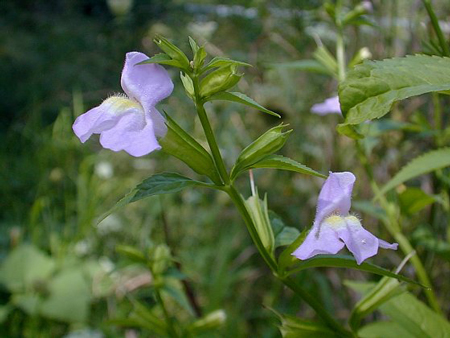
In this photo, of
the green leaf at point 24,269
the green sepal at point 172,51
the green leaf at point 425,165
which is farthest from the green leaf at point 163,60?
the green leaf at point 24,269

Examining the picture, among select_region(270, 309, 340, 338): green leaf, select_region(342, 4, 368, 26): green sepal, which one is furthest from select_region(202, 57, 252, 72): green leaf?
select_region(342, 4, 368, 26): green sepal

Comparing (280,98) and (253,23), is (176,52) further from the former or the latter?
(253,23)

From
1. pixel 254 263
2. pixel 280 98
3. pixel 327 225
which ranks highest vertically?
pixel 327 225

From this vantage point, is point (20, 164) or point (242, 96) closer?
point (242, 96)

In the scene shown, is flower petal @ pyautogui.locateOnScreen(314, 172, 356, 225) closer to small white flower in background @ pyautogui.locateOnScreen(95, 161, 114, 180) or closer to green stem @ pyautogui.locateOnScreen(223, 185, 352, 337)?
green stem @ pyautogui.locateOnScreen(223, 185, 352, 337)

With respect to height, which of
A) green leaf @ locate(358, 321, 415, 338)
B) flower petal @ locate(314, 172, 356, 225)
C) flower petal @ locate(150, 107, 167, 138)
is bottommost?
green leaf @ locate(358, 321, 415, 338)

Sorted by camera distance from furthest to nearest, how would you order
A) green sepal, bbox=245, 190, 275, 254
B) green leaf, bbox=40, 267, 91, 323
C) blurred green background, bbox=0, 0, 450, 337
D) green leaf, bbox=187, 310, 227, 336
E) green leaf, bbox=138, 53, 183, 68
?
1. green leaf, bbox=40, 267, 91, 323
2. blurred green background, bbox=0, 0, 450, 337
3. green leaf, bbox=187, 310, 227, 336
4. green sepal, bbox=245, 190, 275, 254
5. green leaf, bbox=138, 53, 183, 68

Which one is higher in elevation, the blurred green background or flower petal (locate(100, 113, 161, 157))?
flower petal (locate(100, 113, 161, 157))

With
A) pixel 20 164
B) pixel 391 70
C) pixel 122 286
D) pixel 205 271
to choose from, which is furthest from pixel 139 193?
pixel 20 164
